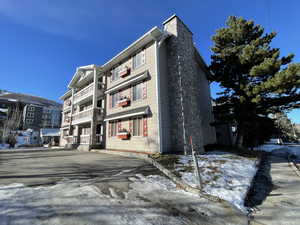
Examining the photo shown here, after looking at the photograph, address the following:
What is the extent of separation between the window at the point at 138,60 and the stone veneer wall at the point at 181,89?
2.08 meters

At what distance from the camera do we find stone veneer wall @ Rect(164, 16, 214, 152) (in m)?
10.1

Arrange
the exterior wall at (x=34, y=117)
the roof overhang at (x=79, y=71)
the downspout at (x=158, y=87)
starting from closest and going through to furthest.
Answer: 1. the downspout at (x=158, y=87)
2. the roof overhang at (x=79, y=71)
3. the exterior wall at (x=34, y=117)

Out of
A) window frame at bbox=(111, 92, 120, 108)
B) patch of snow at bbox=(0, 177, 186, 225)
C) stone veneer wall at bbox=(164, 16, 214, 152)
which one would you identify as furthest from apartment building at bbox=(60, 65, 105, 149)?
patch of snow at bbox=(0, 177, 186, 225)

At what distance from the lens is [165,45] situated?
37.9 ft

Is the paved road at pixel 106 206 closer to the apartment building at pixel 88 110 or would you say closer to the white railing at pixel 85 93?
the apartment building at pixel 88 110

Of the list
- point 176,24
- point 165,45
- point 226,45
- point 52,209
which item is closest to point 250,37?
point 226,45

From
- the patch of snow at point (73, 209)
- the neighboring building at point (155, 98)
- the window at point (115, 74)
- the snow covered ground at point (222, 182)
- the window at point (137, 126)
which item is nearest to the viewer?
the patch of snow at point (73, 209)

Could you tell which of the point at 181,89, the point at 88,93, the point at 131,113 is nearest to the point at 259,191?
the point at 181,89

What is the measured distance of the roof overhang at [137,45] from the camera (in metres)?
10.4

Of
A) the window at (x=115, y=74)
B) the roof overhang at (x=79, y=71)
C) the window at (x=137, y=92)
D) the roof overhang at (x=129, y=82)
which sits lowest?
the window at (x=137, y=92)

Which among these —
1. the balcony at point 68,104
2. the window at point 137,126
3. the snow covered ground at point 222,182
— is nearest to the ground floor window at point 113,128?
the window at point 137,126

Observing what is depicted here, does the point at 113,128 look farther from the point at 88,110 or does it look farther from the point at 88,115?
the point at 88,110

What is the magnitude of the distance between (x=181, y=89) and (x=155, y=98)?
206 cm

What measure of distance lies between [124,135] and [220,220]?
363 inches
